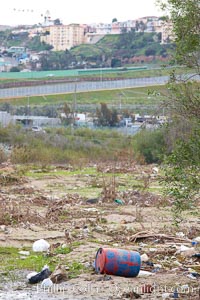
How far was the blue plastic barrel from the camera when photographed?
8.40 m

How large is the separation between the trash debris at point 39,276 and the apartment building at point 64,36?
3444 inches

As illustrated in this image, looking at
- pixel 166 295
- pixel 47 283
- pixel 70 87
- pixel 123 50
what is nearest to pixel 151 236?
pixel 47 283

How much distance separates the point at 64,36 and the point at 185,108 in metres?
92.5

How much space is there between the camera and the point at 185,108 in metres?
8.23

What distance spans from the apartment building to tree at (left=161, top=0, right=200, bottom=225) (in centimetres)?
8763

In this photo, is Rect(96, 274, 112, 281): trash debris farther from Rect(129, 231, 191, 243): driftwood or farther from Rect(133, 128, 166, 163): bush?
Rect(133, 128, 166, 163): bush

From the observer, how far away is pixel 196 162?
311 inches

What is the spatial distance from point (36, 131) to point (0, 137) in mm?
2590

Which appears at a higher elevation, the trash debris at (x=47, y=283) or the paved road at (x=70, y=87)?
the trash debris at (x=47, y=283)

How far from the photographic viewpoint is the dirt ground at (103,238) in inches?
318

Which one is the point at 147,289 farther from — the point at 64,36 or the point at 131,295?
the point at 64,36

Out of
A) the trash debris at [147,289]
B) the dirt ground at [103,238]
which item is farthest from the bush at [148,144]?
the trash debris at [147,289]

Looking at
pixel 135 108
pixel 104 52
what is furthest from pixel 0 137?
pixel 104 52

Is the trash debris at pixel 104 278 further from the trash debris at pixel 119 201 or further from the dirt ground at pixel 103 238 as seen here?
the trash debris at pixel 119 201
